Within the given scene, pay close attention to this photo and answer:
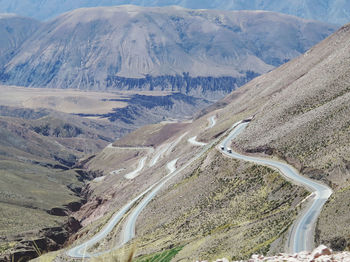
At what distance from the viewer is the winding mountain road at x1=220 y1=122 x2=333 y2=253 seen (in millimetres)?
32312

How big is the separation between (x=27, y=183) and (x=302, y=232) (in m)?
97.0

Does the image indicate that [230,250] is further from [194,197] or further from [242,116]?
[242,116]

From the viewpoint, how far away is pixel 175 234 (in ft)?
169

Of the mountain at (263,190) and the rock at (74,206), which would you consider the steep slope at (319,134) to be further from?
the rock at (74,206)

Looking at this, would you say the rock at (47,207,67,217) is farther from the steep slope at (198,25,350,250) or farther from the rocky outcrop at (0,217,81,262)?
the steep slope at (198,25,350,250)

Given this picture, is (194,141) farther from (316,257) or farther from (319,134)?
(316,257)

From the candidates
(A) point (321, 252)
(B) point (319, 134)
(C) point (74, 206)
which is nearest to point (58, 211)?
(C) point (74, 206)

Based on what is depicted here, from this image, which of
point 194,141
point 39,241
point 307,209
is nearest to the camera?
point 307,209

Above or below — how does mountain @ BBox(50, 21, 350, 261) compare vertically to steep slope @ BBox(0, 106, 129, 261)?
above

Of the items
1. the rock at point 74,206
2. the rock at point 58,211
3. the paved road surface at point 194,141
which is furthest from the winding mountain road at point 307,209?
the rock at point 74,206

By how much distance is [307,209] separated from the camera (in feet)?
128

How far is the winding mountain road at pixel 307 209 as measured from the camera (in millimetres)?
32312

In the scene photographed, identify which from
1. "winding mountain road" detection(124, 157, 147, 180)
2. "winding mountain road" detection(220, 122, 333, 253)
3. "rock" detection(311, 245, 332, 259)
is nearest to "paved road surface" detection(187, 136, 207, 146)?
"winding mountain road" detection(124, 157, 147, 180)

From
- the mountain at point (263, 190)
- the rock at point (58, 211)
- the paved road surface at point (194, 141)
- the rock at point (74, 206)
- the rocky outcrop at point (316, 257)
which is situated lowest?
the rock at point (74, 206)
